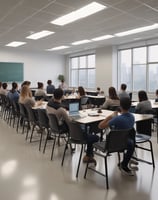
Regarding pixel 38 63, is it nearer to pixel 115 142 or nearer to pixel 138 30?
pixel 138 30

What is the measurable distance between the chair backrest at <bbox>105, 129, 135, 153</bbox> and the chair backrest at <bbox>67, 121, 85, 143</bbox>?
1.52 ft

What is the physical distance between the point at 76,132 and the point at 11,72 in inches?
385

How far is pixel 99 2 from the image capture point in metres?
4.45

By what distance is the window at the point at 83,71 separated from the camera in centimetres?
1224

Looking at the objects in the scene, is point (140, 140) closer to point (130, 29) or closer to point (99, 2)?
point (99, 2)

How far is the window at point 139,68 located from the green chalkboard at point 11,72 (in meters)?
5.51

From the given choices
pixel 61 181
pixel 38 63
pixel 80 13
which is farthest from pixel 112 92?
pixel 38 63

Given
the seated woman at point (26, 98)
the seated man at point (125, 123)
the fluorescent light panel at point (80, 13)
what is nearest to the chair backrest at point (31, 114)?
the seated woman at point (26, 98)

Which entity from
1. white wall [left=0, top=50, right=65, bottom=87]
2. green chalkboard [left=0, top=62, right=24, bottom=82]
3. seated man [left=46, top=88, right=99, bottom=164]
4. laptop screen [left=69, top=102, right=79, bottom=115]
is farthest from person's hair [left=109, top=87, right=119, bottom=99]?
white wall [left=0, top=50, right=65, bottom=87]

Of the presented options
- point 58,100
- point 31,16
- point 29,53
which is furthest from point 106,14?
point 29,53

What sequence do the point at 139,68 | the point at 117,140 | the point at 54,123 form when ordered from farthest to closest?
the point at 139,68
the point at 54,123
the point at 117,140

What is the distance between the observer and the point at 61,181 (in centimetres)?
292

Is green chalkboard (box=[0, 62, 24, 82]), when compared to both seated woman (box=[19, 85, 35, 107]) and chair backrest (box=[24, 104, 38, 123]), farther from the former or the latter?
chair backrest (box=[24, 104, 38, 123])

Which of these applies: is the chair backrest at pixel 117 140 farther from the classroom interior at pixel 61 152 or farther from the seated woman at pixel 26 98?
the seated woman at pixel 26 98
